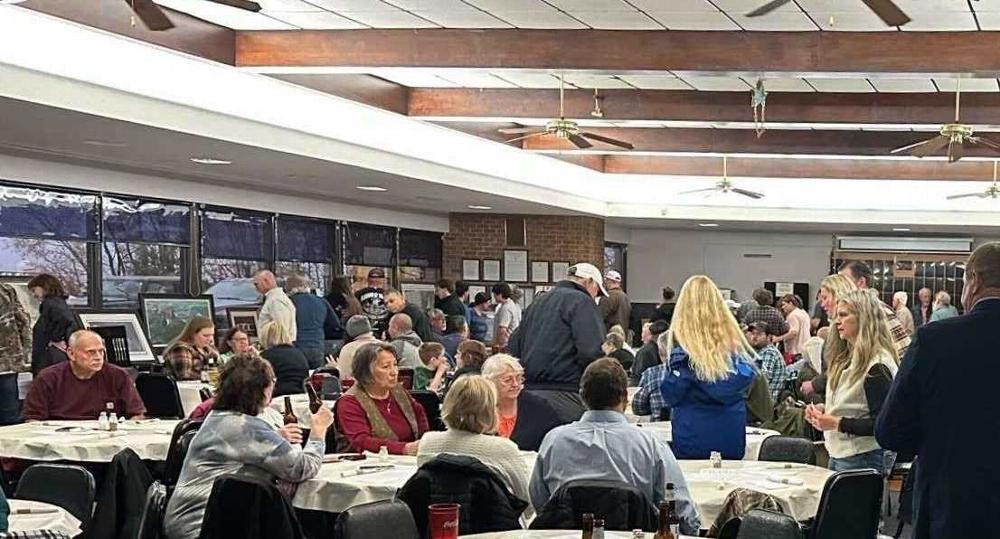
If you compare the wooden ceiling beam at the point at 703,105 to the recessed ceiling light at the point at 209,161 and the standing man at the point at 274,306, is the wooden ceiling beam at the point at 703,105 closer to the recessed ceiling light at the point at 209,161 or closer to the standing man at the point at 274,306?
the recessed ceiling light at the point at 209,161

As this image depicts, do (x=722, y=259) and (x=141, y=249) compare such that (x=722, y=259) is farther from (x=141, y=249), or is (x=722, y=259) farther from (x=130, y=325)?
(x=130, y=325)

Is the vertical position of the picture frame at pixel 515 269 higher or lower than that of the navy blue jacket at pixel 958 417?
higher

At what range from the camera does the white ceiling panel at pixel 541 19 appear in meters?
8.30

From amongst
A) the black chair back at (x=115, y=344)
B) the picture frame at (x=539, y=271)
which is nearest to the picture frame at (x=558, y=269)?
the picture frame at (x=539, y=271)

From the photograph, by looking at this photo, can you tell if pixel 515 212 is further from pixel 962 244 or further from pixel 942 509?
pixel 942 509

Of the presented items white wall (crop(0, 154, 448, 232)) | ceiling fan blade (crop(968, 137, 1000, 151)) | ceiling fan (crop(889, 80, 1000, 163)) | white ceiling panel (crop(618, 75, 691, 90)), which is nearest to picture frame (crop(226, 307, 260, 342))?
white wall (crop(0, 154, 448, 232))

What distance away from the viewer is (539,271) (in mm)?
19062

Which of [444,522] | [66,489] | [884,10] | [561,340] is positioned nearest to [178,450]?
[66,489]

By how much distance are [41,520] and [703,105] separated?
837cm

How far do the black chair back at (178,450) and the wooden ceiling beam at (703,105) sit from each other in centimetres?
589

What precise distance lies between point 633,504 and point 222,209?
34.1 feet

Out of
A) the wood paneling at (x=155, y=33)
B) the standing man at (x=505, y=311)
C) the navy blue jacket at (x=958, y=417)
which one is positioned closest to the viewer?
the navy blue jacket at (x=958, y=417)

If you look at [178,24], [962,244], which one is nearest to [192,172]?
[178,24]

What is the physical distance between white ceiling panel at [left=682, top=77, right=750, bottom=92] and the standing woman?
5.50m
